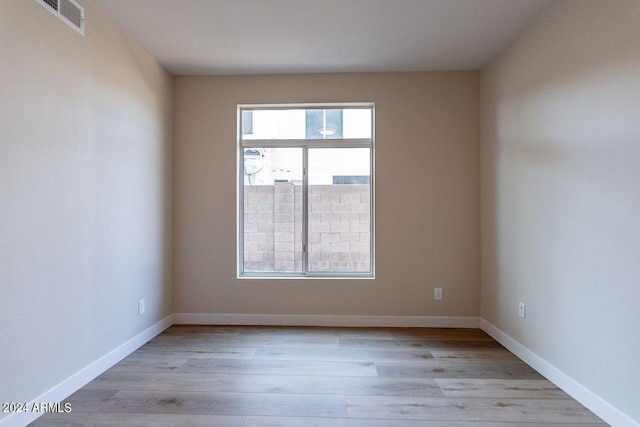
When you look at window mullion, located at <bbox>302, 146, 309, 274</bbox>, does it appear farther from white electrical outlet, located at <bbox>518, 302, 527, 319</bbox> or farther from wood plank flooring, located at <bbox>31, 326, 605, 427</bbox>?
white electrical outlet, located at <bbox>518, 302, 527, 319</bbox>

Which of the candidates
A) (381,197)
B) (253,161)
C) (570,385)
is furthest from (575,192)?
(253,161)

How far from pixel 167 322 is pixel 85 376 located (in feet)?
3.99

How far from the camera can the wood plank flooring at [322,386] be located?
2031mm

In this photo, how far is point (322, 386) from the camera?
240 centimetres

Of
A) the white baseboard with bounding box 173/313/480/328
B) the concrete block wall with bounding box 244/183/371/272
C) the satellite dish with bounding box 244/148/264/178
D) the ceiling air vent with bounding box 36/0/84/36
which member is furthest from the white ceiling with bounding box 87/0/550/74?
the white baseboard with bounding box 173/313/480/328

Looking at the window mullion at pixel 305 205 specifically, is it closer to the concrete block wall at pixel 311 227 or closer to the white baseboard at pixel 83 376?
the concrete block wall at pixel 311 227

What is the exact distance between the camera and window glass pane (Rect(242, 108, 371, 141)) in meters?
3.82

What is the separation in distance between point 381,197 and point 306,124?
1.11 metres

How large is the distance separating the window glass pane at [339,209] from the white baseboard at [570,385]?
145 cm

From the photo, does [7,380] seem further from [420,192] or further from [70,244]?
[420,192]

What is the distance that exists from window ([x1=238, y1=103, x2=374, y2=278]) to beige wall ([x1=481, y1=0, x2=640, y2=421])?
4.30ft

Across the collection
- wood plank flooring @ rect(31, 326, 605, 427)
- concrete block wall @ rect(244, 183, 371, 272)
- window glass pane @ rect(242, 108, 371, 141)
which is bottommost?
wood plank flooring @ rect(31, 326, 605, 427)

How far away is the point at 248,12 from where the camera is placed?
8.52 ft

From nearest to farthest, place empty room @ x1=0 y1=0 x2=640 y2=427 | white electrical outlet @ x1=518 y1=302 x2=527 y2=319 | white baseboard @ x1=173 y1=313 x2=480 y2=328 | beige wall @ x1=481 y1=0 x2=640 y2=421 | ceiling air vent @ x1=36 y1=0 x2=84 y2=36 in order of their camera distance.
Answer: beige wall @ x1=481 y1=0 x2=640 y2=421, empty room @ x1=0 y1=0 x2=640 y2=427, ceiling air vent @ x1=36 y1=0 x2=84 y2=36, white electrical outlet @ x1=518 y1=302 x2=527 y2=319, white baseboard @ x1=173 y1=313 x2=480 y2=328
